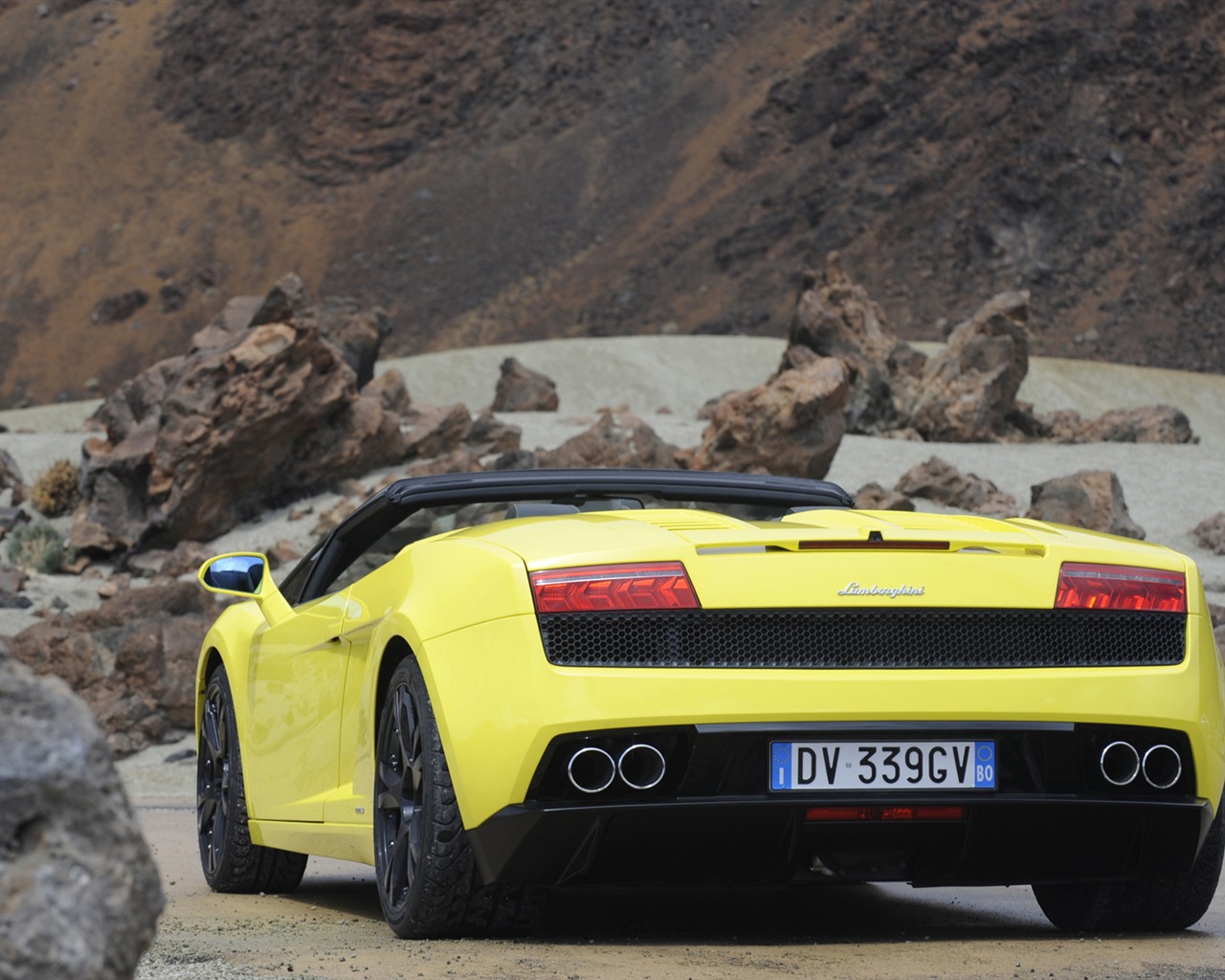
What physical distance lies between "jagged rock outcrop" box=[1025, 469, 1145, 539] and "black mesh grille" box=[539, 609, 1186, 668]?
17.2m

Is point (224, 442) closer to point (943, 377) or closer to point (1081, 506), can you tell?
point (1081, 506)

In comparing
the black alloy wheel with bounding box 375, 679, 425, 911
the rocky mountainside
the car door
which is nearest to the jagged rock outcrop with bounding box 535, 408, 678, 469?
the car door

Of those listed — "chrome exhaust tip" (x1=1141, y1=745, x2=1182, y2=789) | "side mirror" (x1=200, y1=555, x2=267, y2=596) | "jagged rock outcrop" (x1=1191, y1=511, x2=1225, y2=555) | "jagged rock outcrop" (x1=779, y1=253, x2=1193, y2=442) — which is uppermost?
"side mirror" (x1=200, y1=555, x2=267, y2=596)

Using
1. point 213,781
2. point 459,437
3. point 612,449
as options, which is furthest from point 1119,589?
point 459,437

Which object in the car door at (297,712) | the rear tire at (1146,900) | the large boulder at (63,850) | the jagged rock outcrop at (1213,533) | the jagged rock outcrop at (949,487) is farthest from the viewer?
the jagged rock outcrop at (949,487)

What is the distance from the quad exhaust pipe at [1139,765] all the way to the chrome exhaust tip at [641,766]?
42.7 inches

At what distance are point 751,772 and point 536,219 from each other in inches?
2778

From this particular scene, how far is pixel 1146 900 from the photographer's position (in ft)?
16.6

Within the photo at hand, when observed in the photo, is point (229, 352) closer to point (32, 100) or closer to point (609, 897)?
point (609, 897)

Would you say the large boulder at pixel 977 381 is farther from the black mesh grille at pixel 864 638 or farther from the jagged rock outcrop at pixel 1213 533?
the black mesh grille at pixel 864 638

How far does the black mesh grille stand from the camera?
427cm

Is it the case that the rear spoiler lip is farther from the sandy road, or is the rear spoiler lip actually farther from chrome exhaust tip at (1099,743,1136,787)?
chrome exhaust tip at (1099,743,1136,787)

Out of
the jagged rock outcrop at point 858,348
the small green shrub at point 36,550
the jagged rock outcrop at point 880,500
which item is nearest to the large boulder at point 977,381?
the jagged rock outcrop at point 858,348

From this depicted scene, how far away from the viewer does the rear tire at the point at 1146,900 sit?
4879 millimetres
